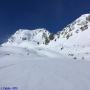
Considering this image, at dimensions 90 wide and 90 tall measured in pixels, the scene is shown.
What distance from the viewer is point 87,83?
19.1 feet

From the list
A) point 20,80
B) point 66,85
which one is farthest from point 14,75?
point 66,85

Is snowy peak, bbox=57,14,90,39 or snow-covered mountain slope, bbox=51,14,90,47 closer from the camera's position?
snow-covered mountain slope, bbox=51,14,90,47

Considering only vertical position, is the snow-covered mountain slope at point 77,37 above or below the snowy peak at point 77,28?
below

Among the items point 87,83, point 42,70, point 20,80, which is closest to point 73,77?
point 87,83

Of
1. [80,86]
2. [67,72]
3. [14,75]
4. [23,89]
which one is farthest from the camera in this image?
[67,72]

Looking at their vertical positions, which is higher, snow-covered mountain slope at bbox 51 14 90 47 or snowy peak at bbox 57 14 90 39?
snowy peak at bbox 57 14 90 39

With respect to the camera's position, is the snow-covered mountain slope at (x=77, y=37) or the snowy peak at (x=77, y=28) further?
the snowy peak at (x=77, y=28)

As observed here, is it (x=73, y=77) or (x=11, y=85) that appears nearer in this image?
(x=11, y=85)

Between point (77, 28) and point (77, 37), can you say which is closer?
point (77, 37)

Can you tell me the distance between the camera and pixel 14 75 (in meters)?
6.29

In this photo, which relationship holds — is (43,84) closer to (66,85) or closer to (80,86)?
(66,85)

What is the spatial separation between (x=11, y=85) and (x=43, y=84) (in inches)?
32.3

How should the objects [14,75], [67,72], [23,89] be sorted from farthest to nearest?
[67,72] < [14,75] < [23,89]

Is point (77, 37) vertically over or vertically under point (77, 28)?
under
